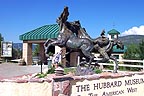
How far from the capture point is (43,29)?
2903cm

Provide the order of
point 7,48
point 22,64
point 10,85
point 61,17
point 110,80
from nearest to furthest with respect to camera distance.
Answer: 1. point 10,85
2. point 110,80
3. point 61,17
4. point 22,64
5. point 7,48

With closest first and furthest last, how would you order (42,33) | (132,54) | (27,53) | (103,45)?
1. (103,45)
2. (132,54)
3. (42,33)
4. (27,53)

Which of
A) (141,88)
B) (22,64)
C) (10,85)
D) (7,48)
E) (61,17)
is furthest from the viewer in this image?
(7,48)

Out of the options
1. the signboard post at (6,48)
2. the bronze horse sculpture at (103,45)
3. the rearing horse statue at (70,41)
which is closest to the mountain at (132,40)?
the signboard post at (6,48)

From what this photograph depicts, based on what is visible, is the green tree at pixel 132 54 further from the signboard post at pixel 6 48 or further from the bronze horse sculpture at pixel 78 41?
the bronze horse sculpture at pixel 78 41

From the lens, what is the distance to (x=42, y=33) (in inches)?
1075

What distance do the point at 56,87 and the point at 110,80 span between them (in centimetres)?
197

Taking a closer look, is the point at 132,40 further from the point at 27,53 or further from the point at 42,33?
the point at 42,33

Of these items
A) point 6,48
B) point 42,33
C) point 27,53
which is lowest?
point 27,53

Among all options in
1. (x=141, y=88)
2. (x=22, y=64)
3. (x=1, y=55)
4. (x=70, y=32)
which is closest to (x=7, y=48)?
(x=1, y=55)

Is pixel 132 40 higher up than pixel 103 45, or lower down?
higher up

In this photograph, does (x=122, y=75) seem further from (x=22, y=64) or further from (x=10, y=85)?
(x=22, y=64)

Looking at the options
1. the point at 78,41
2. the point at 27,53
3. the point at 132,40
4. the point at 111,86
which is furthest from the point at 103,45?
the point at 132,40

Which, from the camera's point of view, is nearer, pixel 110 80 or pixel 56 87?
pixel 56 87
